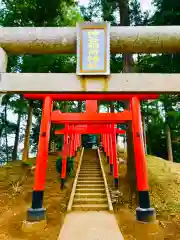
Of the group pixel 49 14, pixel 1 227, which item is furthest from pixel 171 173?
pixel 49 14

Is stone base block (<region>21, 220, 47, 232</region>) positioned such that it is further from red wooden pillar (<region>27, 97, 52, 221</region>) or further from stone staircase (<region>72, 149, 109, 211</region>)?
stone staircase (<region>72, 149, 109, 211</region>)

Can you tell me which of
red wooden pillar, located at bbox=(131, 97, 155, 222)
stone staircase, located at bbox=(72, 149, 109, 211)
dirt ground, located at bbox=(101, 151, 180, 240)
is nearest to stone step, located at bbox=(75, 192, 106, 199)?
stone staircase, located at bbox=(72, 149, 109, 211)

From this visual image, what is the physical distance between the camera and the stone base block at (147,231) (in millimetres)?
6195

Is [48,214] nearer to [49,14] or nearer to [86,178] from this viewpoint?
[86,178]

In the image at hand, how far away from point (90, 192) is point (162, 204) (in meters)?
3.57

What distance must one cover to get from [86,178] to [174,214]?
236 inches

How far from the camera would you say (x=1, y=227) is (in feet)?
24.1

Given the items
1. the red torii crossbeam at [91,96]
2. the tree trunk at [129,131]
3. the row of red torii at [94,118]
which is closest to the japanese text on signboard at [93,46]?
the red torii crossbeam at [91,96]

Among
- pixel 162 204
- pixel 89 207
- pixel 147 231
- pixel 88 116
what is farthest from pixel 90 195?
pixel 88 116

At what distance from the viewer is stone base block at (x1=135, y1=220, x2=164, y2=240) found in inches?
244

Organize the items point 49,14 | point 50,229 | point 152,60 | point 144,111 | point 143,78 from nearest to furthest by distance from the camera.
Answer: point 143,78 → point 50,229 → point 152,60 → point 49,14 → point 144,111

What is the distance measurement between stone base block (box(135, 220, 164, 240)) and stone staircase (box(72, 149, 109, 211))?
2811 mm

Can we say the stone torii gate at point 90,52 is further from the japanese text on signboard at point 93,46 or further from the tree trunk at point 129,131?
the tree trunk at point 129,131

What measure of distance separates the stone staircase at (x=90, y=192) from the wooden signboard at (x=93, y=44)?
22.3ft
